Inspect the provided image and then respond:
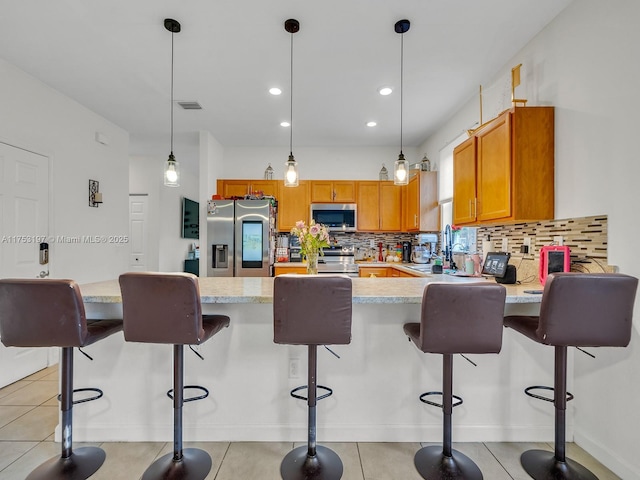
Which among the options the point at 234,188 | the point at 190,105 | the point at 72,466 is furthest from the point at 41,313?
the point at 234,188

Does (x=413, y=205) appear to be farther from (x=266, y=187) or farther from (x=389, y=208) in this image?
(x=266, y=187)

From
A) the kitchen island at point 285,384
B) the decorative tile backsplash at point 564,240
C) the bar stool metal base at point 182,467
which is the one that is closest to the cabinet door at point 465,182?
the decorative tile backsplash at point 564,240

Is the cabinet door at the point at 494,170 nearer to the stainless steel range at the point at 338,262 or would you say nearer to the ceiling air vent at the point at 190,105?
the stainless steel range at the point at 338,262

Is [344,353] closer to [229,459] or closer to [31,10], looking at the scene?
[229,459]

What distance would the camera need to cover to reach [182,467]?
1749mm

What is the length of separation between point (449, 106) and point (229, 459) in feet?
12.2

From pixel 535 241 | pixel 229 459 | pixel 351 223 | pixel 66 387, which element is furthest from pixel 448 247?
pixel 66 387

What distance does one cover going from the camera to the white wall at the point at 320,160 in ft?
17.1

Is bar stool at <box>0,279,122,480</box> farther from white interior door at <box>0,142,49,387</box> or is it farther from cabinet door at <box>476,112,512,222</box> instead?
cabinet door at <box>476,112,512,222</box>

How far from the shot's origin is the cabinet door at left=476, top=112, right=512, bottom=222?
2295 mm

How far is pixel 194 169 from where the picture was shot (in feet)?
22.2

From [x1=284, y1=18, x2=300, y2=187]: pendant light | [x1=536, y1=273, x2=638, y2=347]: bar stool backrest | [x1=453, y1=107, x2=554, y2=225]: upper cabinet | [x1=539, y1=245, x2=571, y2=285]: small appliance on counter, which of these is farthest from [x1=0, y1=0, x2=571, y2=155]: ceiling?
[x1=536, y1=273, x2=638, y2=347]: bar stool backrest

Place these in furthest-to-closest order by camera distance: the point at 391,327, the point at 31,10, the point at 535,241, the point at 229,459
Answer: the point at 535,241 → the point at 31,10 → the point at 391,327 → the point at 229,459

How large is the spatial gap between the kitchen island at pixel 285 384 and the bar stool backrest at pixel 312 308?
1.53 feet
